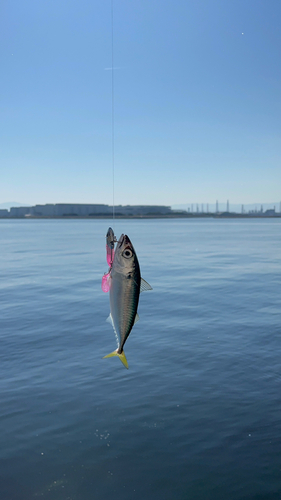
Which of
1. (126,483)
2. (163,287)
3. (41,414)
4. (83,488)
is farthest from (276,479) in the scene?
(163,287)

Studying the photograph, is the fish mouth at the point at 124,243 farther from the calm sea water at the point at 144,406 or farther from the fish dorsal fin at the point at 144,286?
the calm sea water at the point at 144,406

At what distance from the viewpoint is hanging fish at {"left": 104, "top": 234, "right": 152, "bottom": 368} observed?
496cm

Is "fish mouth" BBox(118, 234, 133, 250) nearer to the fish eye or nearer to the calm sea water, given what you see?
the fish eye

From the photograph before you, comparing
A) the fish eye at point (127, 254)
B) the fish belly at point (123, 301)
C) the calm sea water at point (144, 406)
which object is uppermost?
the fish eye at point (127, 254)

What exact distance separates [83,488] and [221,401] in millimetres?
4531

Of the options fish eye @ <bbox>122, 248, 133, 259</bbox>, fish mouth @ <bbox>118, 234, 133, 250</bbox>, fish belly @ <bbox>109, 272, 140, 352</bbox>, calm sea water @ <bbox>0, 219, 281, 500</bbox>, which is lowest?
calm sea water @ <bbox>0, 219, 281, 500</bbox>

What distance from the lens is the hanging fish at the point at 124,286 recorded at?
→ 16.3 ft

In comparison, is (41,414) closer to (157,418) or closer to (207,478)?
(157,418)

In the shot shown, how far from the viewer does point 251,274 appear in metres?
35.4

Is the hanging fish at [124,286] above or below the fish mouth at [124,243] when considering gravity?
below

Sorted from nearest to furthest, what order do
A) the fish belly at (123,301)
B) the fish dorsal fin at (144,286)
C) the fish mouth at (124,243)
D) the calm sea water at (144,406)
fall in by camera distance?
the fish mouth at (124,243) → the fish belly at (123,301) → the fish dorsal fin at (144,286) → the calm sea water at (144,406)

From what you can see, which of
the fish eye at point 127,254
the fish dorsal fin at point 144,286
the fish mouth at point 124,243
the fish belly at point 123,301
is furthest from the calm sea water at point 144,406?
the fish mouth at point 124,243

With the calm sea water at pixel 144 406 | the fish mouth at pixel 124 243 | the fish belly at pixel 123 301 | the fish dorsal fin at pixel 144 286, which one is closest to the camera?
the fish mouth at pixel 124 243

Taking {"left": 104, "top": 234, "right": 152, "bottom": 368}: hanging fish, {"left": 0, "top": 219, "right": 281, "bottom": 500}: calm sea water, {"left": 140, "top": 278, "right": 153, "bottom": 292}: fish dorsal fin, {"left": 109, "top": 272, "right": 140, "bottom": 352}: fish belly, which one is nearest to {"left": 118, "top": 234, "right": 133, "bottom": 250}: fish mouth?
{"left": 104, "top": 234, "right": 152, "bottom": 368}: hanging fish
